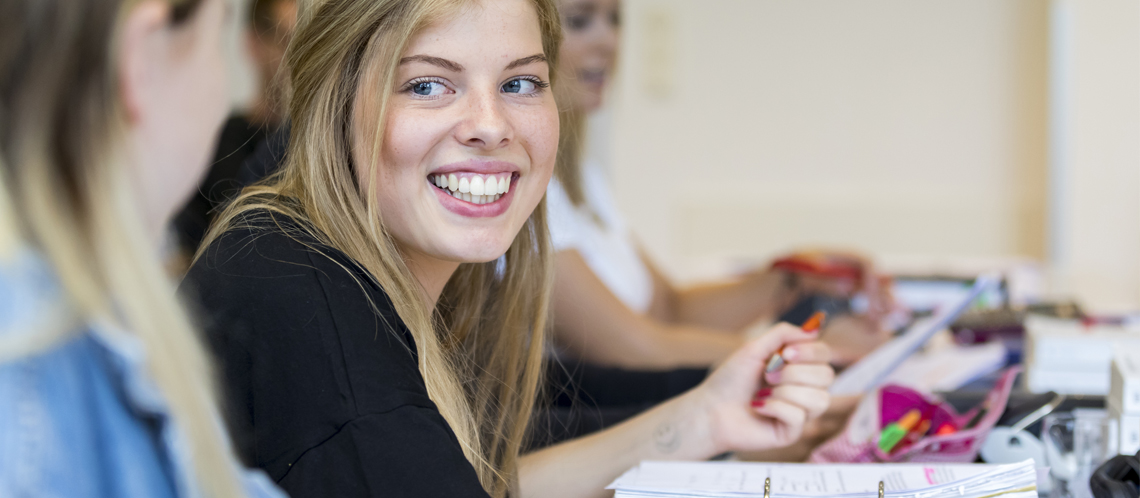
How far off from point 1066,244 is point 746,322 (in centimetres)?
202

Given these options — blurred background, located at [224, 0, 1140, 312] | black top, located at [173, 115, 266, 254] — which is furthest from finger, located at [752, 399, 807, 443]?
blurred background, located at [224, 0, 1140, 312]

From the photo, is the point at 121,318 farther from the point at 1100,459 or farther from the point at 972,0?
the point at 972,0

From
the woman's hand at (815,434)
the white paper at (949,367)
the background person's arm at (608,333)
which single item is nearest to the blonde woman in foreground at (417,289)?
the woman's hand at (815,434)

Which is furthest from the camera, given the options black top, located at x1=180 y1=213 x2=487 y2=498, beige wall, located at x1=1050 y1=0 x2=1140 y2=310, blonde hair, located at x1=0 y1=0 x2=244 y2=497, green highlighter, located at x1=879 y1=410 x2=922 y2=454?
beige wall, located at x1=1050 y1=0 x2=1140 y2=310

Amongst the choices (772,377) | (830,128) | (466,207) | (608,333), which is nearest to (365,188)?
(466,207)

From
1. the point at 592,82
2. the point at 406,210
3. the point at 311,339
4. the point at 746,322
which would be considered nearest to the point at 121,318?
the point at 311,339

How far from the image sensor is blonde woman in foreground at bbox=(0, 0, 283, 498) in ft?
1.48

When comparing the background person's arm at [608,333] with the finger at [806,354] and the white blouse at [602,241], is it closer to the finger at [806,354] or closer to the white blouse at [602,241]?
the white blouse at [602,241]

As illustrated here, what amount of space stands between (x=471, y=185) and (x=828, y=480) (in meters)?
0.43

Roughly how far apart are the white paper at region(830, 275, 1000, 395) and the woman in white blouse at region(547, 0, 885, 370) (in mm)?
291

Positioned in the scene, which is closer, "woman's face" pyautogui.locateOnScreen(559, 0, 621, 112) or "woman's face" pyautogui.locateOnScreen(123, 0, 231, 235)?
"woman's face" pyautogui.locateOnScreen(123, 0, 231, 235)

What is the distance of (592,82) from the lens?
6.43ft

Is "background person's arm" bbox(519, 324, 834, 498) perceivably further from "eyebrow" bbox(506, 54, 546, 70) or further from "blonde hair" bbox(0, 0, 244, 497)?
"blonde hair" bbox(0, 0, 244, 497)

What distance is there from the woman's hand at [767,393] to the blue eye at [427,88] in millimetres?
443
